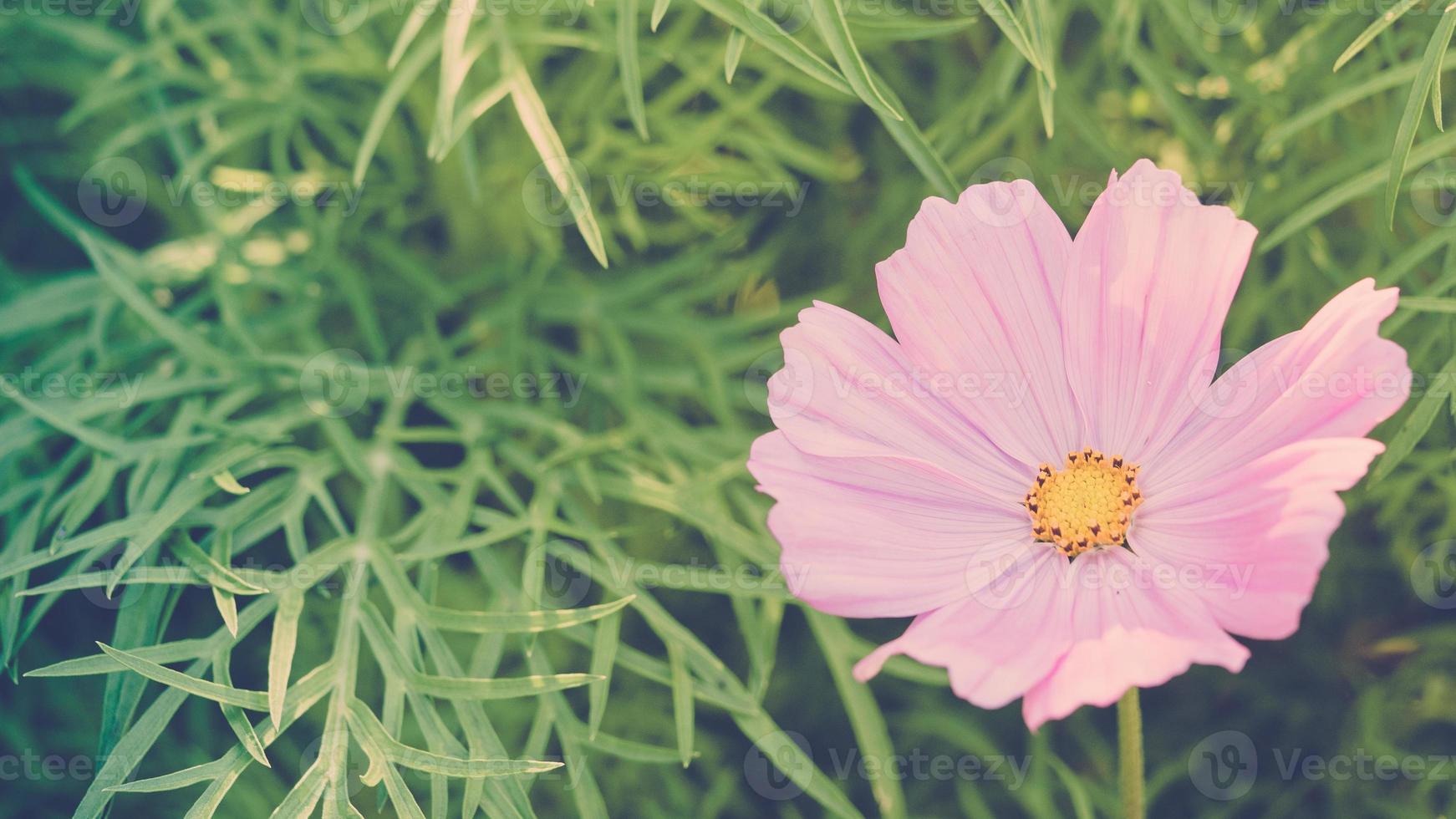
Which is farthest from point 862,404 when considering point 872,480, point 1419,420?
point 1419,420

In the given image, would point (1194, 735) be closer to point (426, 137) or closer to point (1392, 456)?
point (1392, 456)

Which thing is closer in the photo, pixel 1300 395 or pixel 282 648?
pixel 1300 395

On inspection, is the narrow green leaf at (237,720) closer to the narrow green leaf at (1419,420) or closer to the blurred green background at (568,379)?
the blurred green background at (568,379)

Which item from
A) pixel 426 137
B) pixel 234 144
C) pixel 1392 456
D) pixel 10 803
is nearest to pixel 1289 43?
pixel 1392 456

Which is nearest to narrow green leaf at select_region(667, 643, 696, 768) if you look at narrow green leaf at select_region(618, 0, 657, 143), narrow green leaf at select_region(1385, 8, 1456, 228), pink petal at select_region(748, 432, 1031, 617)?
pink petal at select_region(748, 432, 1031, 617)

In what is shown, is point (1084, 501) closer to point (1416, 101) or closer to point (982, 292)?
point (982, 292)

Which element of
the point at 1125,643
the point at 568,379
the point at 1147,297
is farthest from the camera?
the point at 568,379
